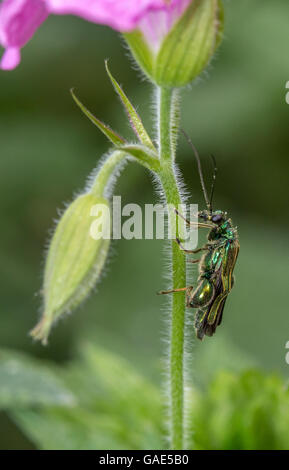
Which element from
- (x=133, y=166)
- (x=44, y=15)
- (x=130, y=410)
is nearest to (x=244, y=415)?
(x=130, y=410)

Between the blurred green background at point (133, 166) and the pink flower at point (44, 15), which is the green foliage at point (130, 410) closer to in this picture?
the blurred green background at point (133, 166)

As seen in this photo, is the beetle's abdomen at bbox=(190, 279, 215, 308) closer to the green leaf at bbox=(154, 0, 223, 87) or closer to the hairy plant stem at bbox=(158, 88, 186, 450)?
the hairy plant stem at bbox=(158, 88, 186, 450)

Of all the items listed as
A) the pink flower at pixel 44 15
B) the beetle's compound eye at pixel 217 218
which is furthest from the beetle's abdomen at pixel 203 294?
the pink flower at pixel 44 15

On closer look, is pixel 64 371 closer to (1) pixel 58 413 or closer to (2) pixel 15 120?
(1) pixel 58 413

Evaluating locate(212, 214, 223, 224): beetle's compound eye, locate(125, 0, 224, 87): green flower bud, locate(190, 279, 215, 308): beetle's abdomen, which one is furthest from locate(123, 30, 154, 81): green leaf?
locate(190, 279, 215, 308): beetle's abdomen

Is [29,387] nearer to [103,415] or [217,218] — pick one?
[103,415]

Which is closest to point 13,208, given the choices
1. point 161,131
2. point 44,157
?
point 44,157
